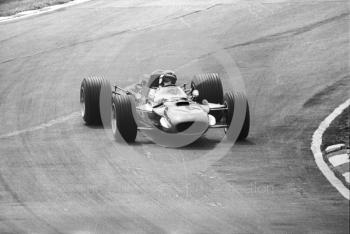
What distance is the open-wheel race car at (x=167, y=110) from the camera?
54.2 ft

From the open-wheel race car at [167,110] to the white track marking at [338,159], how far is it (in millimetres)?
1935

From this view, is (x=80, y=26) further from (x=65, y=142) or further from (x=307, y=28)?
(x=65, y=142)

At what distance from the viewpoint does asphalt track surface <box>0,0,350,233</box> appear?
12805 mm

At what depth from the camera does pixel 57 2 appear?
32.4 meters

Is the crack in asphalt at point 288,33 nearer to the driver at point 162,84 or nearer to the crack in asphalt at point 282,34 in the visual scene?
the crack in asphalt at point 282,34

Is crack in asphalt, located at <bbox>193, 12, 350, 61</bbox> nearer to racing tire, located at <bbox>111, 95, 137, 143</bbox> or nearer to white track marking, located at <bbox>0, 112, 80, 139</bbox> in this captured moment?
white track marking, located at <bbox>0, 112, 80, 139</bbox>

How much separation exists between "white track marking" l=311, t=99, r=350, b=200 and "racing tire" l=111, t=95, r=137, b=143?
3.10 metres

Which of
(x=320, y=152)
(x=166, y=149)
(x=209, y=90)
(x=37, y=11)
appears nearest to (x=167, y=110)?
(x=166, y=149)

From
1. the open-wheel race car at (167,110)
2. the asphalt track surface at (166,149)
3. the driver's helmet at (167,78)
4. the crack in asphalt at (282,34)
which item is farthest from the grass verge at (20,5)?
the driver's helmet at (167,78)

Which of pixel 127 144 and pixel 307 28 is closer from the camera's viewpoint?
pixel 127 144

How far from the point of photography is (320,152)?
52.0 ft

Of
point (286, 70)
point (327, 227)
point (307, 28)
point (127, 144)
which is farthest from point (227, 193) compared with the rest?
point (307, 28)

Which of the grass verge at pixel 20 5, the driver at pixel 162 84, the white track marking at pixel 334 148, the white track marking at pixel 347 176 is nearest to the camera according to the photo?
the white track marking at pixel 347 176

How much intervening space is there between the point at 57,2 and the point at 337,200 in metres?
20.8
